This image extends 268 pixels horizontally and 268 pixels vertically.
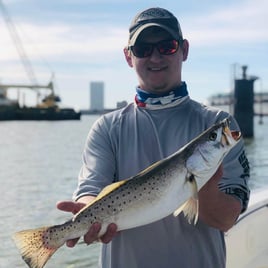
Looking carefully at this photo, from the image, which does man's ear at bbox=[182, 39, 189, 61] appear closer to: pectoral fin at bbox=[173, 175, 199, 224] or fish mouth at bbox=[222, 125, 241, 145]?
fish mouth at bbox=[222, 125, 241, 145]

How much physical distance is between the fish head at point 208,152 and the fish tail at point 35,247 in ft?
2.84

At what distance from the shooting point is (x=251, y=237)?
602cm

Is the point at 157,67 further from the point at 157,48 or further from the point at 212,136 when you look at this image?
the point at 212,136

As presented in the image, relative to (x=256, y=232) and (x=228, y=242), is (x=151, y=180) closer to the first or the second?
(x=228, y=242)

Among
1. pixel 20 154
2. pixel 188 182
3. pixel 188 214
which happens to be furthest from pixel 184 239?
pixel 20 154

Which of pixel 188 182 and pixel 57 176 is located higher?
pixel 188 182

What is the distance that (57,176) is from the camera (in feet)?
74.2

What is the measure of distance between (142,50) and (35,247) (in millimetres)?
1290

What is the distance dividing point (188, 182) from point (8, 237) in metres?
9.75

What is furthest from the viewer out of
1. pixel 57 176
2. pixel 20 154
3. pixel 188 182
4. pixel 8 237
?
pixel 20 154

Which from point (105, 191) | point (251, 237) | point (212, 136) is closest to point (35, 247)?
point (105, 191)

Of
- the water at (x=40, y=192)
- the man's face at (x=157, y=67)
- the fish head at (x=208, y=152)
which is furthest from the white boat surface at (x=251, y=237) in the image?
the water at (x=40, y=192)

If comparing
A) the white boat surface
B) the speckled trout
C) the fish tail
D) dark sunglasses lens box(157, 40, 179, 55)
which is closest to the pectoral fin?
the speckled trout

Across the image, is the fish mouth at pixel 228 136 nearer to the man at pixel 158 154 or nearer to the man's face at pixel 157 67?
the man at pixel 158 154
